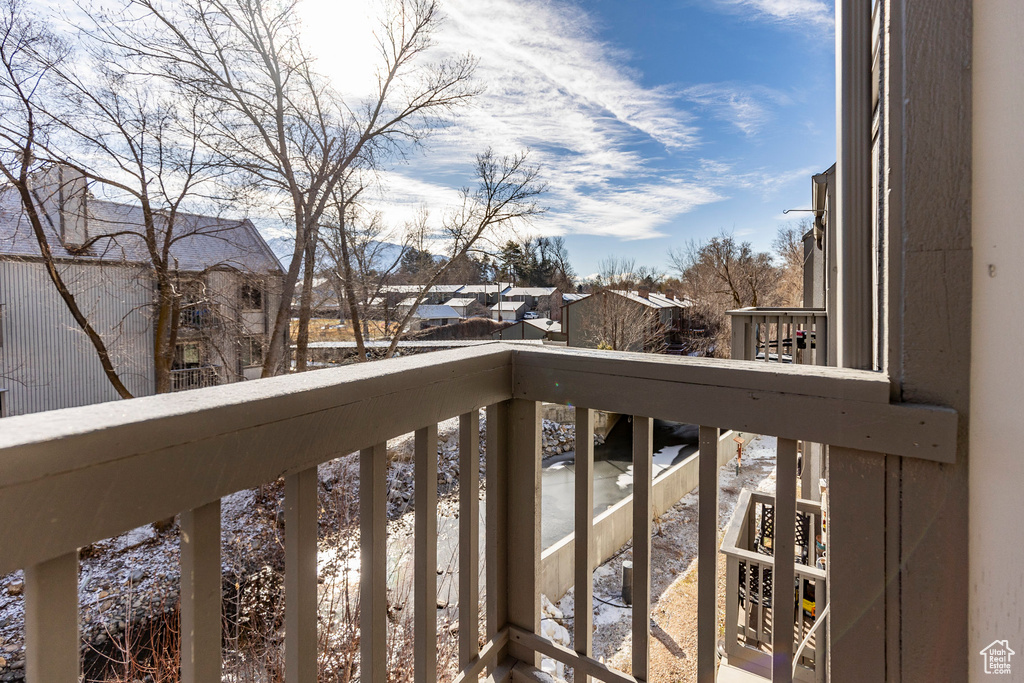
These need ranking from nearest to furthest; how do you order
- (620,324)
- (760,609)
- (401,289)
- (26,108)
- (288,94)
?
(760,609) < (26,108) < (288,94) < (401,289) < (620,324)

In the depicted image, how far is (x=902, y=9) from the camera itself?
2.00 ft

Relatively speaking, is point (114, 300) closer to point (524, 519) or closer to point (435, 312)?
point (435, 312)

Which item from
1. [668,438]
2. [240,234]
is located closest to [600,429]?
[668,438]


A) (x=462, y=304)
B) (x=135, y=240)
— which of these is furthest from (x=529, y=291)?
(x=135, y=240)

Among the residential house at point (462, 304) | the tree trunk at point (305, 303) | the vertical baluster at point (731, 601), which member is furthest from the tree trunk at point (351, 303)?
the vertical baluster at point (731, 601)

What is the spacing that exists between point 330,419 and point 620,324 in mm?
14710

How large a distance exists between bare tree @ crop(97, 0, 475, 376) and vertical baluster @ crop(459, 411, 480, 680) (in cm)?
715

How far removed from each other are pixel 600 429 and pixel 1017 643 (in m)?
11.5

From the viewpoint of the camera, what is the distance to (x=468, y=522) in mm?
877

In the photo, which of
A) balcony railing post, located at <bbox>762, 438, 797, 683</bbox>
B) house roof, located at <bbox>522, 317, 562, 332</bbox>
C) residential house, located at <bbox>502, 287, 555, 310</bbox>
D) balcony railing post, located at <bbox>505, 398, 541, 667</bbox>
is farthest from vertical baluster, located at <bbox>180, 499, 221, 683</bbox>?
house roof, located at <bbox>522, 317, 562, 332</bbox>

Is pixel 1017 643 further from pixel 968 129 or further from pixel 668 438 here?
pixel 668 438

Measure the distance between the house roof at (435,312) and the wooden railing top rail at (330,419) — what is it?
27.4 feet

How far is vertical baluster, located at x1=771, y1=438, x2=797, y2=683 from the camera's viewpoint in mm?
710

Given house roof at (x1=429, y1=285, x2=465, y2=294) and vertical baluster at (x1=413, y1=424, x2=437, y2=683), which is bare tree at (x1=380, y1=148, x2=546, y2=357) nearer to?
house roof at (x1=429, y1=285, x2=465, y2=294)
